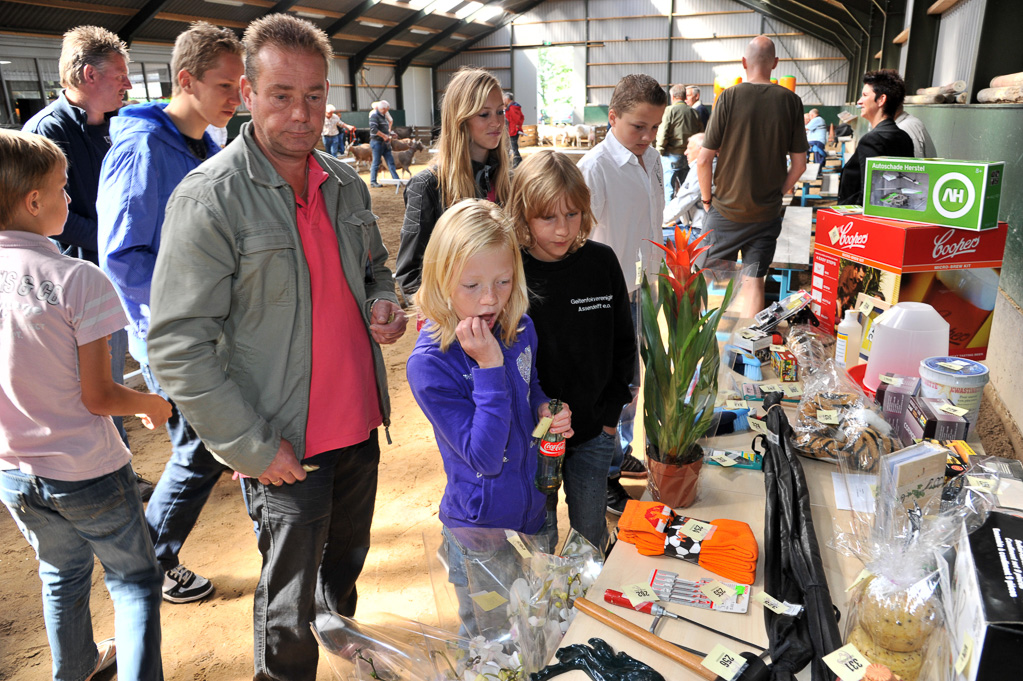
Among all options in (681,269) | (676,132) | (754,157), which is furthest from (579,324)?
(676,132)

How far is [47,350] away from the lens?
1.42 m

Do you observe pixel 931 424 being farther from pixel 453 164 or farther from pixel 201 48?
pixel 201 48

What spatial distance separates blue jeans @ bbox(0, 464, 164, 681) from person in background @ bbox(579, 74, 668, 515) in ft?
5.24

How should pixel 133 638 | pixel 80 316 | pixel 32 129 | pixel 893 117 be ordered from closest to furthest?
pixel 80 316
pixel 133 638
pixel 32 129
pixel 893 117

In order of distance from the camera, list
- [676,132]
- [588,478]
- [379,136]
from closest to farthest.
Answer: [588,478] → [676,132] → [379,136]

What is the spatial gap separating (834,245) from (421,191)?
131 centimetres

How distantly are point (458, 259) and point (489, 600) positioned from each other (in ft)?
2.11

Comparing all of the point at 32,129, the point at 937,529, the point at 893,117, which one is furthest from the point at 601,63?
the point at 937,529

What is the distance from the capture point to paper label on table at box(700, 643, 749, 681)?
Result: 3.13ft

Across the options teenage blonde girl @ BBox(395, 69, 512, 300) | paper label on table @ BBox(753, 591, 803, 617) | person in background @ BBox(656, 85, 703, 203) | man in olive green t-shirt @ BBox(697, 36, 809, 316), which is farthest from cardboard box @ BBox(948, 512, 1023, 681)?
person in background @ BBox(656, 85, 703, 203)

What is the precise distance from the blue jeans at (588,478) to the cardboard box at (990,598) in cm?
96

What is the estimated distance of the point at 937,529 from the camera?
3.29ft

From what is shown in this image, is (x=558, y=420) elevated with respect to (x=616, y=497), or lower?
elevated

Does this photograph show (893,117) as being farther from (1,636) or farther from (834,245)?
(1,636)
